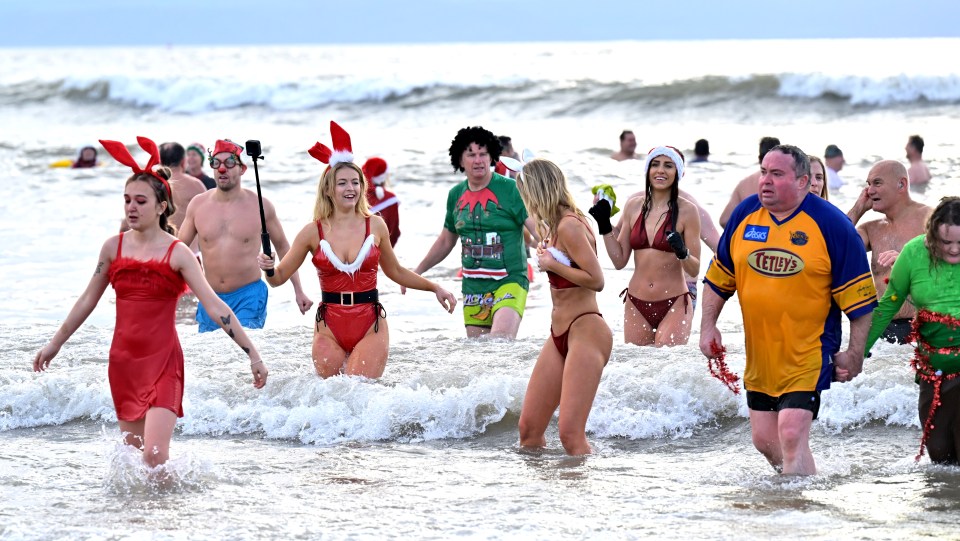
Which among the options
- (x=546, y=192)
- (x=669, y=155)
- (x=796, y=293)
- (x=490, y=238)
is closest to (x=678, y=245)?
(x=669, y=155)

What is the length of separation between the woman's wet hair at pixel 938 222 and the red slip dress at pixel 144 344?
144 inches

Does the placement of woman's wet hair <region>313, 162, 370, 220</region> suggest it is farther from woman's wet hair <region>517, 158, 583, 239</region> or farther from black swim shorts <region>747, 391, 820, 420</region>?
black swim shorts <region>747, 391, 820, 420</region>

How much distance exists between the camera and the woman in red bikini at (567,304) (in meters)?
6.18

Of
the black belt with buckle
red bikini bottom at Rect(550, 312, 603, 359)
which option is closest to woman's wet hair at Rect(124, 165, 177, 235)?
the black belt with buckle

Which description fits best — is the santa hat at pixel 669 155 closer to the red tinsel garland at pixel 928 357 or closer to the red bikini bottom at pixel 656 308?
the red bikini bottom at pixel 656 308

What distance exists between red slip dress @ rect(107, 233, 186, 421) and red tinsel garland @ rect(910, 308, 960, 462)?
364cm

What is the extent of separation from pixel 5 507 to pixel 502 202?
4488 mm

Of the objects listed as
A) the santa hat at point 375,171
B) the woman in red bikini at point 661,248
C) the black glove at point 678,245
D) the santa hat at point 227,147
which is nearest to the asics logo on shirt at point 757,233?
the black glove at point 678,245

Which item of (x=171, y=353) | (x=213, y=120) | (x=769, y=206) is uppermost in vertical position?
(x=213, y=120)

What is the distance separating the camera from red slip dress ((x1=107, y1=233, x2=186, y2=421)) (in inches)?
218

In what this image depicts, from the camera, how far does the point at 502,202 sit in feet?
29.4

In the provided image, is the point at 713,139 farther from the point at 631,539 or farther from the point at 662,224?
the point at 631,539

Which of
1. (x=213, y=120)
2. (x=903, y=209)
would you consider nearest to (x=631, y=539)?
(x=903, y=209)

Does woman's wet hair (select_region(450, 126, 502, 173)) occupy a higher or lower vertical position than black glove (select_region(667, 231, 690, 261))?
higher
